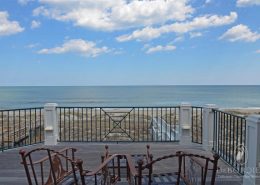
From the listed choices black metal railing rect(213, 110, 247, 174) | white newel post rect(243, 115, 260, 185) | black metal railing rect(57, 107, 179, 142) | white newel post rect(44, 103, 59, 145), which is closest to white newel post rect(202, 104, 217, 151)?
black metal railing rect(213, 110, 247, 174)

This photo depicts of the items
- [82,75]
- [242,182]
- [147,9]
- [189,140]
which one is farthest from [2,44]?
[242,182]

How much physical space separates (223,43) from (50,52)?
2111 cm

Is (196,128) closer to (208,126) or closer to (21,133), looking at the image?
(208,126)

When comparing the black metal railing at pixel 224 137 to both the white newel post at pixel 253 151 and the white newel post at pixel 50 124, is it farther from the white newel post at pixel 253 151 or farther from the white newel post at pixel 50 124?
the white newel post at pixel 50 124

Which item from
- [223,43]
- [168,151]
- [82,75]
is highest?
[223,43]

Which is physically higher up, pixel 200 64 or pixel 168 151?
pixel 200 64

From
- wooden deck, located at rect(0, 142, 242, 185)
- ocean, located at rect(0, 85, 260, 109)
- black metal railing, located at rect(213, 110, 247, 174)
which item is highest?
black metal railing, located at rect(213, 110, 247, 174)

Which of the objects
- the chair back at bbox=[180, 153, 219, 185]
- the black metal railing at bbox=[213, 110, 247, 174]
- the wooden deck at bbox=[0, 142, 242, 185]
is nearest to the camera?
the chair back at bbox=[180, 153, 219, 185]

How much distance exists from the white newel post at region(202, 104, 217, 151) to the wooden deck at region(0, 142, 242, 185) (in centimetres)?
21

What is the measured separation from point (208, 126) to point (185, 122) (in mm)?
828

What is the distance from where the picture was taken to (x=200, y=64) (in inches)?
1577

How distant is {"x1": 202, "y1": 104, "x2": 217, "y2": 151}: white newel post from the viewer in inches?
268

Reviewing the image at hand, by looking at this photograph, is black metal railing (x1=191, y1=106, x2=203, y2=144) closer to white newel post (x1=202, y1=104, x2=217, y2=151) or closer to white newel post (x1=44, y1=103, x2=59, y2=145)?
white newel post (x1=202, y1=104, x2=217, y2=151)

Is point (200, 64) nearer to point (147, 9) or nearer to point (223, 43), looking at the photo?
point (223, 43)
